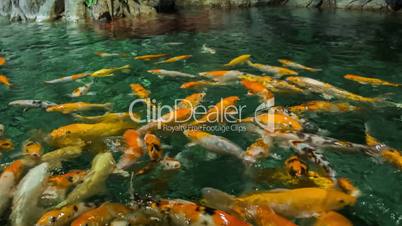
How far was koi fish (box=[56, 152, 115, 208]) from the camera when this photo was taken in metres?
4.62

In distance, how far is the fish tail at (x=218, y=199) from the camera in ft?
14.4

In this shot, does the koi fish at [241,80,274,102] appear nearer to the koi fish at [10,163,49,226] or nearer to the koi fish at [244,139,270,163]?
the koi fish at [244,139,270,163]

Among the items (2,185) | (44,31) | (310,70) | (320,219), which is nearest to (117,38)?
(44,31)

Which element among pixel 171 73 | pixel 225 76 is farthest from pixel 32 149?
pixel 225 76

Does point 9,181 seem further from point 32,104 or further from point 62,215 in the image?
point 32,104

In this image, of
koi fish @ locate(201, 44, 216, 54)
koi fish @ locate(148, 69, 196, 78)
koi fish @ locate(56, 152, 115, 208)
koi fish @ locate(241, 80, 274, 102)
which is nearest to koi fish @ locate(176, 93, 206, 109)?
koi fish @ locate(241, 80, 274, 102)

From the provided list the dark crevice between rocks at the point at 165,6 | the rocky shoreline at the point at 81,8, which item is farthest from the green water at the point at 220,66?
the rocky shoreline at the point at 81,8

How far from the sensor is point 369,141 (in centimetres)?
603

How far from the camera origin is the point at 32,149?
230 inches

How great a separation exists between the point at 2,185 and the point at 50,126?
233cm

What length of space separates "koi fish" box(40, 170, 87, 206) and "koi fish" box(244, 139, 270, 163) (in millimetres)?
2180

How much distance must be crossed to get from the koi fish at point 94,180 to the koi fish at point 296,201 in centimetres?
147

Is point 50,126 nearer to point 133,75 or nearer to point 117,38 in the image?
point 133,75

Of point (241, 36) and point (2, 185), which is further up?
point (241, 36)
